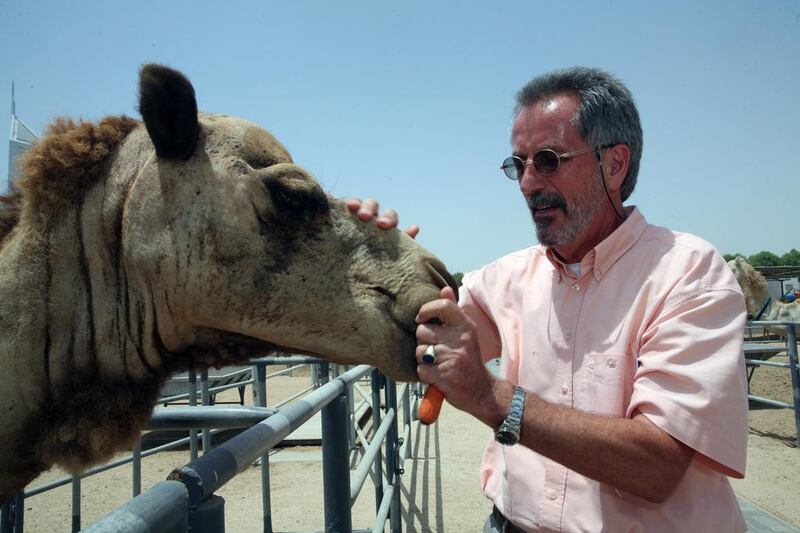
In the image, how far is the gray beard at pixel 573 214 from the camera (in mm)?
2314

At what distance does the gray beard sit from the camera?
231 cm

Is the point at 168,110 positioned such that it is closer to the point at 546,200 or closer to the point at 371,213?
the point at 371,213

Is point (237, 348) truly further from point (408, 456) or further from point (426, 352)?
point (408, 456)

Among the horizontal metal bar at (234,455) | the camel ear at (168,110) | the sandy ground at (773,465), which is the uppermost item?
the camel ear at (168,110)

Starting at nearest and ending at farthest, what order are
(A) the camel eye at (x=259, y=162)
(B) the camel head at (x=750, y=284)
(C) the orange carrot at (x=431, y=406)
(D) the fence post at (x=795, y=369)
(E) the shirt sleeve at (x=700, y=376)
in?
(E) the shirt sleeve at (x=700, y=376) < (C) the orange carrot at (x=431, y=406) < (A) the camel eye at (x=259, y=162) < (D) the fence post at (x=795, y=369) < (B) the camel head at (x=750, y=284)

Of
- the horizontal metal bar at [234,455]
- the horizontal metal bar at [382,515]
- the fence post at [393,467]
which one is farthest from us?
the fence post at [393,467]

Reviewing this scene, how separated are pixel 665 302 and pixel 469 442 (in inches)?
296

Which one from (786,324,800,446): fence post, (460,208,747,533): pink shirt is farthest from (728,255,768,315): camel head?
(460,208,747,533): pink shirt

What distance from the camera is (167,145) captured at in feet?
6.81

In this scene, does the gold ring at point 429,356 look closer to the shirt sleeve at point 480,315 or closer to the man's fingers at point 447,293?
the man's fingers at point 447,293

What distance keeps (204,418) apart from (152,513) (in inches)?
62.9

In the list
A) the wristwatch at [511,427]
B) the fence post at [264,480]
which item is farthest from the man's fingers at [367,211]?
the fence post at [264,480]

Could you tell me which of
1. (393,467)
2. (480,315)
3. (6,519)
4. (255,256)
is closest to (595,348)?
(480,315)

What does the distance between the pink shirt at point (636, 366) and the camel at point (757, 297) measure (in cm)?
1952
